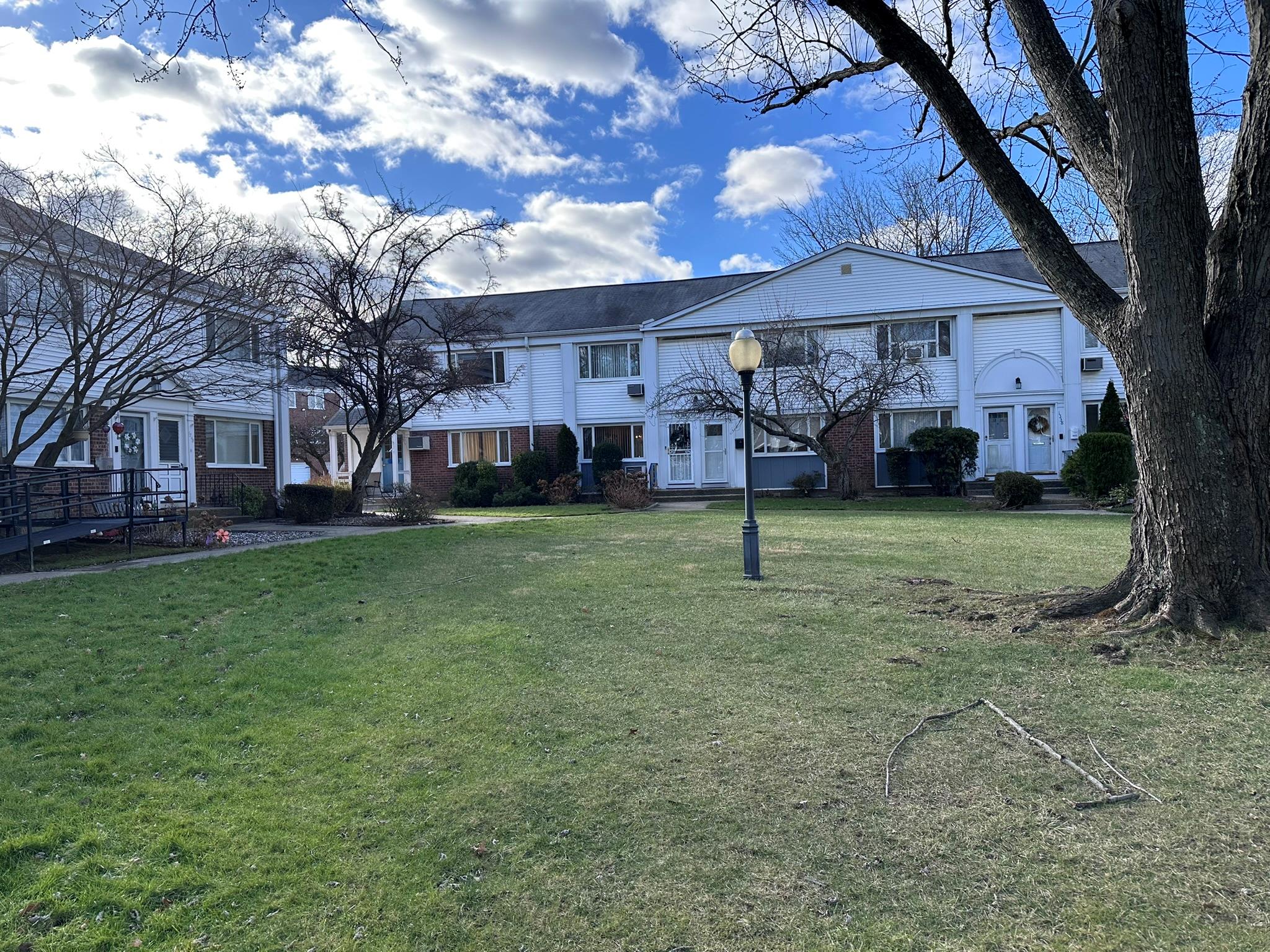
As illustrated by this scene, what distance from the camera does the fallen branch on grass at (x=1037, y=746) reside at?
9.96 feet

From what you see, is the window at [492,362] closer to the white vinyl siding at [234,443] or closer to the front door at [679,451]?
the front door at [679,451]

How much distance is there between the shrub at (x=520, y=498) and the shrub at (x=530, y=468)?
437 mm

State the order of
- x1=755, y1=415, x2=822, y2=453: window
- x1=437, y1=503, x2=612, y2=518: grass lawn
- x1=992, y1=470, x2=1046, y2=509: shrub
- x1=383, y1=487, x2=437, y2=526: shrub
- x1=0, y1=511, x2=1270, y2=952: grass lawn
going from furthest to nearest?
x1=755, y1=415, x2=822, y2=453: window
x1=437, y1=503, x2=612, y2=518: grass lawn
x1=992, y1=470, x2=1046, y2=509: shrub
x1=383, y1=487, x2=437, y2=526: shrub
x1=0, y1=511, x2=1270, y2=952: grass lawn

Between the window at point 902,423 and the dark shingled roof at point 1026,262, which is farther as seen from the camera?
the window at point 902,423

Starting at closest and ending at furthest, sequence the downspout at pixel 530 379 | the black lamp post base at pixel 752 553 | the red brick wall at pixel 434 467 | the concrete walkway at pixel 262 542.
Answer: the black lamp post base at pixel 752 553, the concrete walkway at pixel 262 542, the downspout at pixel 530 379, the red brick wall at pixel 434 467

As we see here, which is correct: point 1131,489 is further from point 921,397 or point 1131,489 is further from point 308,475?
point 308,475

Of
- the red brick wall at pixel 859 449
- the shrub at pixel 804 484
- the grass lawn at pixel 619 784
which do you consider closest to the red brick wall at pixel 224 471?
the grass lawn at pixel 619 784

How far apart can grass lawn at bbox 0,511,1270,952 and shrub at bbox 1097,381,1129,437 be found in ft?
50.6

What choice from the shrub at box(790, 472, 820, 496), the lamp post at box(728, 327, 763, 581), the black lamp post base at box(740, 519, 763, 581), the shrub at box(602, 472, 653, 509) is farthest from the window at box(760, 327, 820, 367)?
the black lamp post base at box(740, 519, 763, 581)

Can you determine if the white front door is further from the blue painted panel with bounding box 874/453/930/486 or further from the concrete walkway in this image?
the concrete walkway

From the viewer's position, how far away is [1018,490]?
57.4ft

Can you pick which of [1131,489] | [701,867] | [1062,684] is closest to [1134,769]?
[1062,684]

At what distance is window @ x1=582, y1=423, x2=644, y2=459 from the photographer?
1037 inches

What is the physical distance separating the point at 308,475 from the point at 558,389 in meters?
24.0
